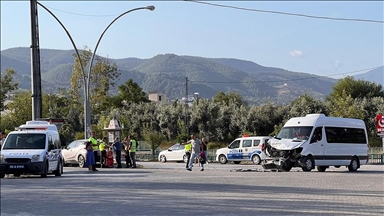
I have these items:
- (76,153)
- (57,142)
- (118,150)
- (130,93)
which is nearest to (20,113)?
(130,93)

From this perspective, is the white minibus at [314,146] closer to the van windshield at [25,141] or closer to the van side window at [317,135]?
the van side window at [317,135]

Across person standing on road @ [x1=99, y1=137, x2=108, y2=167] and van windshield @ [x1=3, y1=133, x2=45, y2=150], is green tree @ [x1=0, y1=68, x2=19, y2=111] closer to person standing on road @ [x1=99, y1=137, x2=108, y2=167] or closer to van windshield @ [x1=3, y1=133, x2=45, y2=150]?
person standing on road @ [x1=99, y1=137, x2=108, y2=167]

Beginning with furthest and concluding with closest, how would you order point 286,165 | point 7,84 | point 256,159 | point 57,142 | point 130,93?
point 130,93, point 7,84, point 256,159, point 286,165, point 57,142

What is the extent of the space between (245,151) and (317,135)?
41.4ft

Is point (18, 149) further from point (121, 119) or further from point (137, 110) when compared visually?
point (137, 110)

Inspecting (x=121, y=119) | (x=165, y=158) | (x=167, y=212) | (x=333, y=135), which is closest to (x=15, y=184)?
(x=167, y=212)

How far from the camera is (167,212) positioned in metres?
13.0

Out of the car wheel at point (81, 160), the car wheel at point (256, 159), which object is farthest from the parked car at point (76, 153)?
the car wheel at point (256, 159)

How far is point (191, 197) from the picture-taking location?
627 inches

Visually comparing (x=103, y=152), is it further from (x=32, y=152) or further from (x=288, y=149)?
(x=288, y=149)

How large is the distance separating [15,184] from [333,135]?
15594 mm

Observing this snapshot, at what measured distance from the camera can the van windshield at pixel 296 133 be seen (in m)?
28.9

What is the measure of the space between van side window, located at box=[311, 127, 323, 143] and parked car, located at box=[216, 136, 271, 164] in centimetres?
1041

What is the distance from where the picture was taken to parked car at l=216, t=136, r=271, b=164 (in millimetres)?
40469
